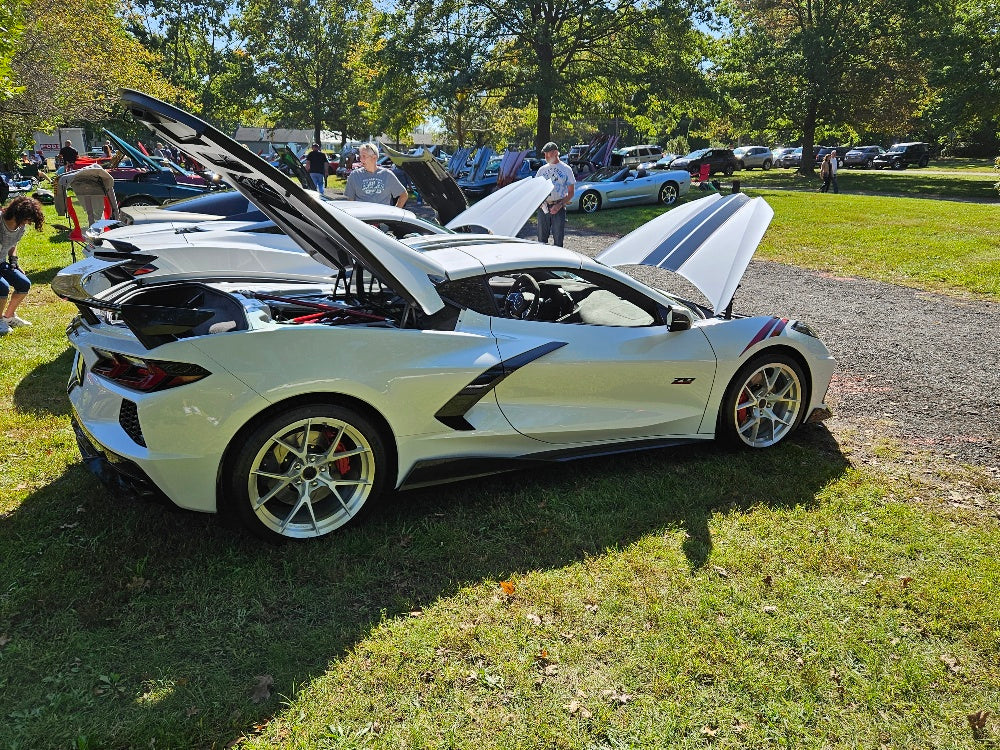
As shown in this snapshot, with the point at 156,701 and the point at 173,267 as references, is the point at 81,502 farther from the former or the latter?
the point at 173,267

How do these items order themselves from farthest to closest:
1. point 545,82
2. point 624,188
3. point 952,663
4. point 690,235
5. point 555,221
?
point 545,82, point 624,188, point 555,221, point 690,235, point 952,663

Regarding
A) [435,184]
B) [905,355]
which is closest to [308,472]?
[905,355]

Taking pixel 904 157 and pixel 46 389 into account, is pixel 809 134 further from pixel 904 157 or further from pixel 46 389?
pixel 46 389

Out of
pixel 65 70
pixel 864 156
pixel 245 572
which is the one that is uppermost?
pixel 65 70

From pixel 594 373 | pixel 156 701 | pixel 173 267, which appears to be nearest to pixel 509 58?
pixel 173 267

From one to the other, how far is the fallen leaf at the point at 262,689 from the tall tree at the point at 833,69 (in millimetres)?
30965

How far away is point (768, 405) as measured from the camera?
15.9 feet

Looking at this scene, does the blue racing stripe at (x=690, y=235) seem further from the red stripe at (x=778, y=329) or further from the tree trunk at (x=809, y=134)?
the tree trunk at (x=809, y=134)

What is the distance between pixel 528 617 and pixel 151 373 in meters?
1.99

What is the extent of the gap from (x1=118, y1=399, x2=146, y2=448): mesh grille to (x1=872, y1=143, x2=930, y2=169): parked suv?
47766 millimetres

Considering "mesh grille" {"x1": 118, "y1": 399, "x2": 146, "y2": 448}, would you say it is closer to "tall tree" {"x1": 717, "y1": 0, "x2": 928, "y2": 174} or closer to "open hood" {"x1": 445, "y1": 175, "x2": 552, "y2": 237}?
"open hood" {"x1": 445, "y1": 175, "x2": 552, "y2": 237}

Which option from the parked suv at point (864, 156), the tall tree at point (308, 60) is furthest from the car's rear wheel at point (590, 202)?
the tall tree at point (308, 60)

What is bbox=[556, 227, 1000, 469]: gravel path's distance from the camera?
527 cm

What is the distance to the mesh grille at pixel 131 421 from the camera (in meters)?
3.28
